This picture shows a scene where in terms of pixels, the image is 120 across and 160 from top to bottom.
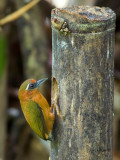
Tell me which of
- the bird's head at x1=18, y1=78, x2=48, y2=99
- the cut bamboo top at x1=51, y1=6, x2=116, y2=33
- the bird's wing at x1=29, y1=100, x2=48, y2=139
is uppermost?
the cut bamboo top at x1=51, y1=6, x2=116, y2=33

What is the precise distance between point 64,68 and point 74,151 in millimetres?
717

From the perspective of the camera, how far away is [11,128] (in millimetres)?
9773

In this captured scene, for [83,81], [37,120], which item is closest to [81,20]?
[83,81]

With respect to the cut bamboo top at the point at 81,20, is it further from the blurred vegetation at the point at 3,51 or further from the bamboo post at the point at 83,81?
the blurred vegetation at the point at 3,51

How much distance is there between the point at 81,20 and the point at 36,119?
55.2 inches

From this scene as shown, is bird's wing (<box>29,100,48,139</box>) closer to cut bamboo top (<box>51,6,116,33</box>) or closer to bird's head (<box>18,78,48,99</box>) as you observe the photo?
bird's head (<box>18,78,48,99</box>)

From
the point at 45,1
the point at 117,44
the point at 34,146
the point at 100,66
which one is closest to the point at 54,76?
the point at 100,66

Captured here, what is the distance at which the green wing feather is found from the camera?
4535 mm

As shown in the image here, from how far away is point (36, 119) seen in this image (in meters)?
4.68

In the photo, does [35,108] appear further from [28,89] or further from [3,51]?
[3,51]

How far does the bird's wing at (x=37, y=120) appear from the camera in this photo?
4514mm

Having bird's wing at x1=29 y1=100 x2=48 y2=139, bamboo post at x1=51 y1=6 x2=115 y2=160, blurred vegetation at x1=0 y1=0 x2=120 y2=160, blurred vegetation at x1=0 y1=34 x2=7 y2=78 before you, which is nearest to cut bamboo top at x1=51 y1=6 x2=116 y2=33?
bamboo post at x1=51 y1=6 x2=115 y2=160

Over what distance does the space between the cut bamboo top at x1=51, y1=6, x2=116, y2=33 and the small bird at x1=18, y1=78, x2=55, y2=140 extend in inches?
35.1

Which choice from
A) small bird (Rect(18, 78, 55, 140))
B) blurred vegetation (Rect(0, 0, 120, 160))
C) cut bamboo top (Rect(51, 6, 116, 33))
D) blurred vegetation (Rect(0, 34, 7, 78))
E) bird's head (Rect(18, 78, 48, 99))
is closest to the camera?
cut bamboo top (Rect(51, 6, 116, 33))
